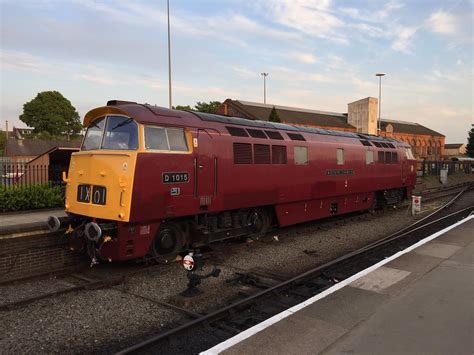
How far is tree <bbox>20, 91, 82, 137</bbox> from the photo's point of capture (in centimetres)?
8688

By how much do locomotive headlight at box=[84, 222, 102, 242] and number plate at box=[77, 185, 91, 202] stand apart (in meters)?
0.84

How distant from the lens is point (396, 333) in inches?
202

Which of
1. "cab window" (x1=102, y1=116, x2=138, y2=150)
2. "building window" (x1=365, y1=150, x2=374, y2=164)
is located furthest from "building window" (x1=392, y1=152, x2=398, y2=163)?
"cab window" (x1=102, y1=116, x2=138, y2=150)

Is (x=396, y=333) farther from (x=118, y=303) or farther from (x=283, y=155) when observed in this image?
(x=283, y=155)

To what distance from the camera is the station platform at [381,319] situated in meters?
4.81

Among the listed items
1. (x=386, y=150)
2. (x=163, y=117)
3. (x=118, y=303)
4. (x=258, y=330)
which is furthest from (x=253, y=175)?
(x=386, y=150)

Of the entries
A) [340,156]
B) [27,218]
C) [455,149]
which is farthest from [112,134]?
[455,149]

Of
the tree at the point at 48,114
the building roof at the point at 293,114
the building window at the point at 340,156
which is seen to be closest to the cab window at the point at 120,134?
the building window at the point at 340,156

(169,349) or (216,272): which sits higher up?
(216,272)

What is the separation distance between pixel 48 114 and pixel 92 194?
285 feet

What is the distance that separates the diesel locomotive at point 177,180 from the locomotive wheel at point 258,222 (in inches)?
1.1

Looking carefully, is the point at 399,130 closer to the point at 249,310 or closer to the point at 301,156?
the point at 301,156

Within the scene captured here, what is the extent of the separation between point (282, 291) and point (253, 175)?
3.88 metres

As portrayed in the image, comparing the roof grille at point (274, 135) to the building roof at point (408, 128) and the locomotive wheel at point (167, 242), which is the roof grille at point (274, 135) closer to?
the locomotive wheel at point (167, 242)
